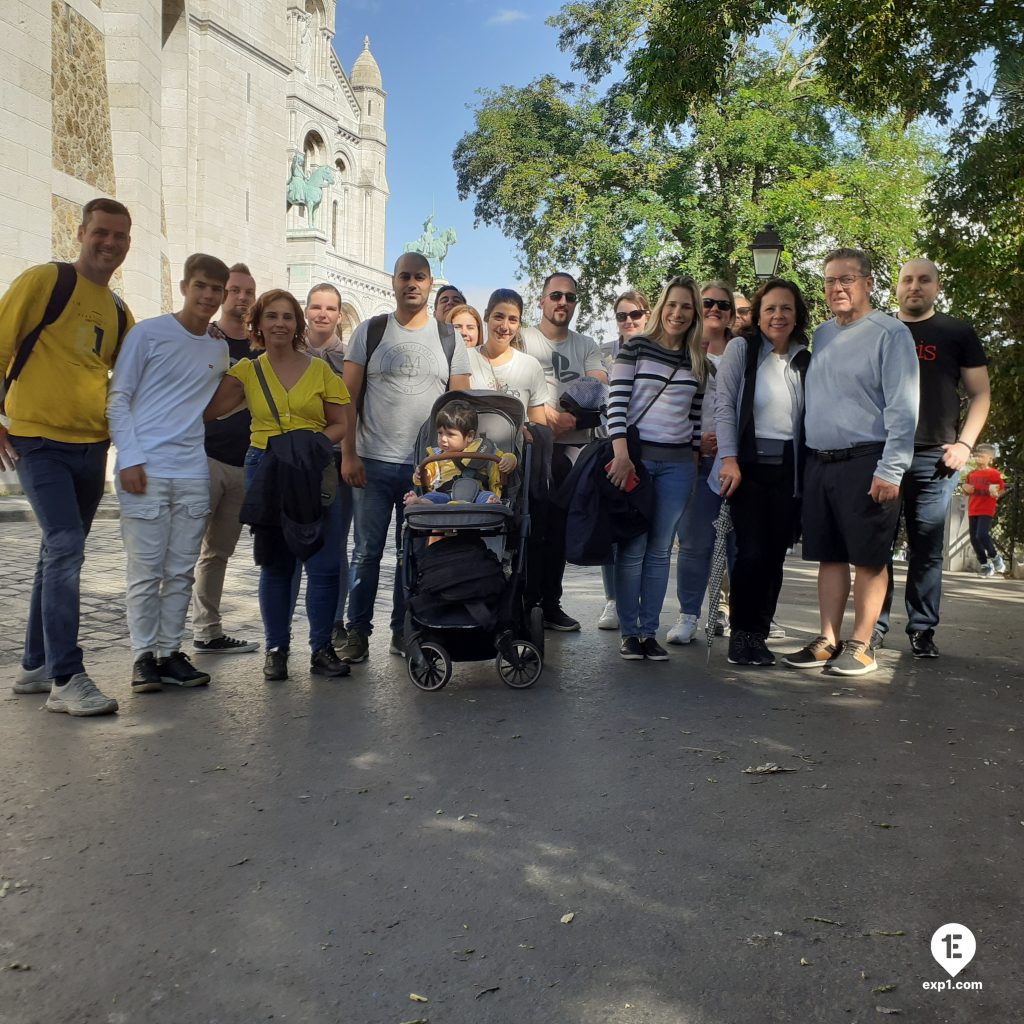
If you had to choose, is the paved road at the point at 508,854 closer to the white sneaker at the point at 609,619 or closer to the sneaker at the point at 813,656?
the sneaker at the point at 813,656

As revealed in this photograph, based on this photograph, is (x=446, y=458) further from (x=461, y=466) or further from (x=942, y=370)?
(x=942, y=370)

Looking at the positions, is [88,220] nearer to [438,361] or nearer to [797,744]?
[438,361]

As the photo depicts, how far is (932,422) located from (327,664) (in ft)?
11.6

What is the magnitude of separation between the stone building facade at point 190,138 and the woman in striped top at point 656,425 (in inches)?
508

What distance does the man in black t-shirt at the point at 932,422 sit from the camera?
623cm

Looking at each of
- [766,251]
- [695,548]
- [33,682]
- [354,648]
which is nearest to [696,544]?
[695,548]

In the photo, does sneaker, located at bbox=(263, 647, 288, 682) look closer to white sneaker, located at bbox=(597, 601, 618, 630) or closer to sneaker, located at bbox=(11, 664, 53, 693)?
sneaker, located at bbox=(11, 664, 53, 693)

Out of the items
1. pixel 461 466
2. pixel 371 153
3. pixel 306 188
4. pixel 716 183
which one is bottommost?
pixel 461 466

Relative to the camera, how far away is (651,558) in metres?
6.22

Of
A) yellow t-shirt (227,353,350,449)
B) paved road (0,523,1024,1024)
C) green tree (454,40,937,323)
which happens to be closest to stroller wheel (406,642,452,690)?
paved road (0,523,1024,1024)

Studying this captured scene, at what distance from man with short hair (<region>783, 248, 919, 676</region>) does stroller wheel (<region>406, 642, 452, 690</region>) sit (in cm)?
196

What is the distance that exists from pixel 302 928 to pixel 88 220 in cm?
347

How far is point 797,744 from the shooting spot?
4.46 meters

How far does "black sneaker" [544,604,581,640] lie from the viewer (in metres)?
7.16
